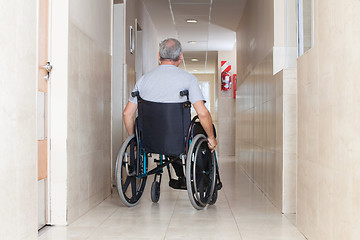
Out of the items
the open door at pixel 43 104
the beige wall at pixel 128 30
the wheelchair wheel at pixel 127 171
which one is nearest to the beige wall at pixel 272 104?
the wheelchair wheel at pixel 127 171

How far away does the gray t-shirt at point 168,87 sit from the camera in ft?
10.5

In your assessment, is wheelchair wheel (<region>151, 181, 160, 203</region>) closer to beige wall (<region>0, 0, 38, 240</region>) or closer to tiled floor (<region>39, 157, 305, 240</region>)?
tiled floor (<region>39, 157, 305, 240</region>)

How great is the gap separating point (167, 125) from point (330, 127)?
1.38 m

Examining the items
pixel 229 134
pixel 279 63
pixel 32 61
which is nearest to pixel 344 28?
pixel 32 61

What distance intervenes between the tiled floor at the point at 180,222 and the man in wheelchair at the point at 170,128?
150 millimetres

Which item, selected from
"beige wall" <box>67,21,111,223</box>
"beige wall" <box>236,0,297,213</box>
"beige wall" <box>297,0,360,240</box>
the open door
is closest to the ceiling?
"beige wall" <box>236,0,297,213</box>

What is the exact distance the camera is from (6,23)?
1.71 meters

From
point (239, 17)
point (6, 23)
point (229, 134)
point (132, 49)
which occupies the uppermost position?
point (239, 17)

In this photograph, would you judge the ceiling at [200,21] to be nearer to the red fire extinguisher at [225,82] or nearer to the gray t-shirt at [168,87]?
the red fire extinguisher at [225,82]

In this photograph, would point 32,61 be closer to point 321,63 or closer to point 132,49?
point 321,63

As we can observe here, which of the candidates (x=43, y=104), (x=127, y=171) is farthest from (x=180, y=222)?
(x=43, y=104)

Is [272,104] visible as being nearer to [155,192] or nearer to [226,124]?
[155,192]

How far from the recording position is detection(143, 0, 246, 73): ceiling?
6395mm

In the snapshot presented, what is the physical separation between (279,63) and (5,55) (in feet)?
7.94
